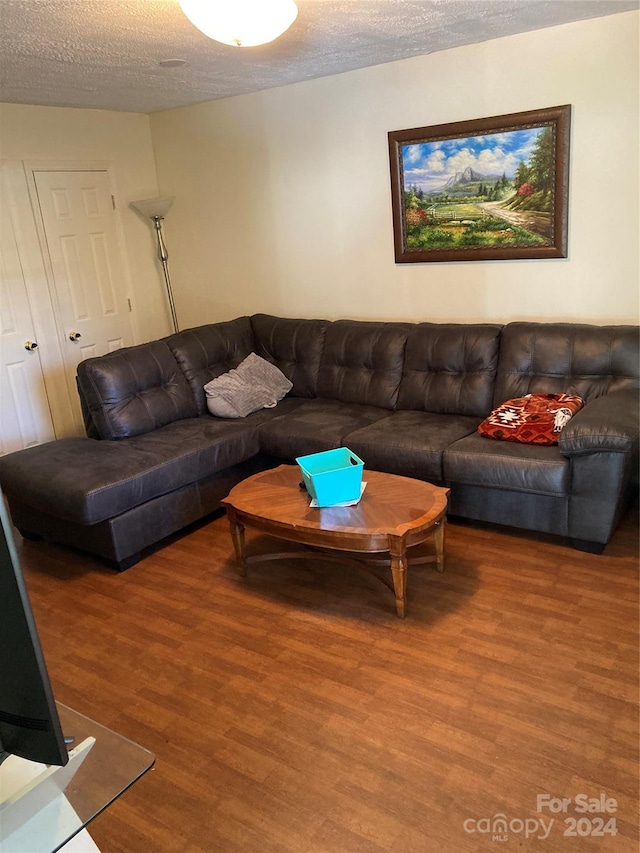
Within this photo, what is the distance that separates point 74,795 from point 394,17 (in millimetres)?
3157

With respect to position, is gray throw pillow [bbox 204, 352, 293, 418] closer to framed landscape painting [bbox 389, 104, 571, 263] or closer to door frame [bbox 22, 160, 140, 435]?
framed landscape painting [bbox 389, 104, 571, 263]

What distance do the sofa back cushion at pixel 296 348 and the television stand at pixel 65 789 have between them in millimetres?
3257

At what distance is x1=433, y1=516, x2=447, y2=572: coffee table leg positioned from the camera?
2822mm

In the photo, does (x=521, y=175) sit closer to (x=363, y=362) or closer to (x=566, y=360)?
(x=566, y=360)

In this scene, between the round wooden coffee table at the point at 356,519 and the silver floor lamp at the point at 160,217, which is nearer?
the round wooden coffee table at the point at 356,519

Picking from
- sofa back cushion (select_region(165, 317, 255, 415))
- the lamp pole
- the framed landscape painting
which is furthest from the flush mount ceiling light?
the lamp pole

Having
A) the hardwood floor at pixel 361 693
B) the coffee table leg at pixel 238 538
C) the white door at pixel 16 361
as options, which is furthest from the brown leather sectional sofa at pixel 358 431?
the white door at pixel 16 361

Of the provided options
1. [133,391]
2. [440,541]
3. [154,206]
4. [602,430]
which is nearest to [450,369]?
[602,430]

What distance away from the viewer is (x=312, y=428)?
→ 12.2 feet

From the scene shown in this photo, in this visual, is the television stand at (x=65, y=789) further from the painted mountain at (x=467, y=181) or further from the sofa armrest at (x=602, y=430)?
the painted mountain at (x=467, y=181)

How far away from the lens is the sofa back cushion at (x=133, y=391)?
3.77 m

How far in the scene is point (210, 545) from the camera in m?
3.51

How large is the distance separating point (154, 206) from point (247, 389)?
180 cm

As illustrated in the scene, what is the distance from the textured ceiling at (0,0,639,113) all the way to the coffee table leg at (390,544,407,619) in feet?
7.35
